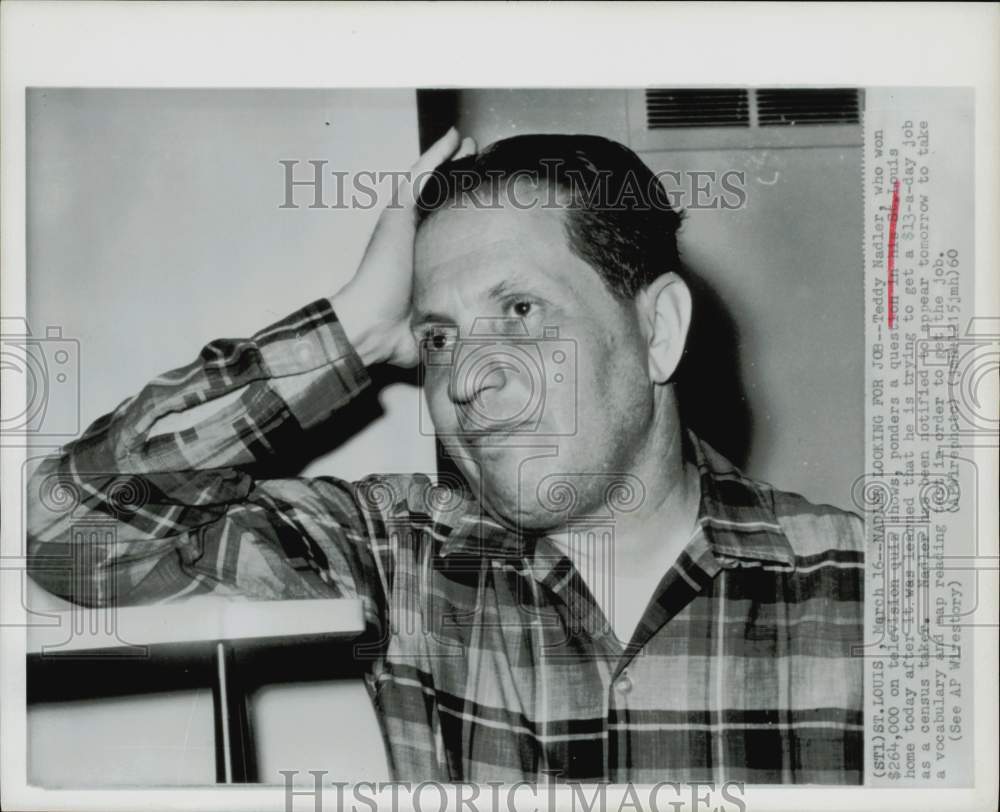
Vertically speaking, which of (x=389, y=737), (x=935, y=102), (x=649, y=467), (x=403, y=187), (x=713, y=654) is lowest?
(x=389, y=737)

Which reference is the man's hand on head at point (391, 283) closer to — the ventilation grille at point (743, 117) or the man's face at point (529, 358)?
the man's face at point (529, 358)

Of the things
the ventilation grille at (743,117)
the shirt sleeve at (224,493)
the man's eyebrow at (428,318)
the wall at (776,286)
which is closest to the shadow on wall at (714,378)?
the wall at (776,286)

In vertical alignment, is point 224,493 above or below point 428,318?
below

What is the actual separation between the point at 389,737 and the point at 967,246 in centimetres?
92

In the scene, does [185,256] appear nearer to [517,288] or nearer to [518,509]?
[517,288]

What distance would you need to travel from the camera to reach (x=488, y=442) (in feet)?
3.96

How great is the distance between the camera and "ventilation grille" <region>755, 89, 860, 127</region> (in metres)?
1.23

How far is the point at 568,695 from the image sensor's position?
3.94ft

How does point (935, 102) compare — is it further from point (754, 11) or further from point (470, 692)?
point (470, 692)

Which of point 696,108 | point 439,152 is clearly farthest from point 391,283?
point 696,108

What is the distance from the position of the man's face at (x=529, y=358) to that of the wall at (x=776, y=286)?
106 millimetres

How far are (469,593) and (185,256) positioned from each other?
0.53m

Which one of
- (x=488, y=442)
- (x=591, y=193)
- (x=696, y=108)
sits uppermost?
(x=696, y=108)

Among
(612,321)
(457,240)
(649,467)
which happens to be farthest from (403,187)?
(649,467)
